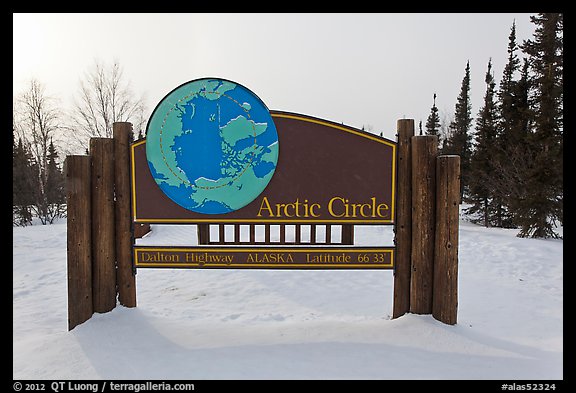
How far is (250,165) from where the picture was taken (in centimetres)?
390

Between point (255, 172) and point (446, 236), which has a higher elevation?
point (255, 172)

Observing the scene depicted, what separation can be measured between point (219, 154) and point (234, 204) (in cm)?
63

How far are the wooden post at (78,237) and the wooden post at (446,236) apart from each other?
4.08 m

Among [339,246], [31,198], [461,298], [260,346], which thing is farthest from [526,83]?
[31,198]

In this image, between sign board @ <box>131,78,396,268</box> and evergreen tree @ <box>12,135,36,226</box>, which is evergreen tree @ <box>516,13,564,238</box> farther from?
evergreen tree @ <box>12,135,36,226</box>

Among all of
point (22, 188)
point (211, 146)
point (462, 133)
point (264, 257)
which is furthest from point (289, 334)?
point (462, 133)

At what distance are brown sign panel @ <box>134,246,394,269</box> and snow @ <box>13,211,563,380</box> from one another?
68 cm

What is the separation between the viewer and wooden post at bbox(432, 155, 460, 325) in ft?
11.8

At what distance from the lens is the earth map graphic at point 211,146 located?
3.85 m

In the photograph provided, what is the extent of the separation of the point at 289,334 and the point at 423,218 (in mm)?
2025

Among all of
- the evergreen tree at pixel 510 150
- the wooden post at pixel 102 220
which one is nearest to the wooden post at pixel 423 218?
the wooden post at pixel 102 220

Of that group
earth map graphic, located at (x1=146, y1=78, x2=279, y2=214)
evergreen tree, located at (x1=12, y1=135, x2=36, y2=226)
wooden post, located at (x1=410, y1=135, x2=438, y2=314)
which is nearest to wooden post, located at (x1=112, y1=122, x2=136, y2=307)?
earth map graphic, located at (x1=146, y1=78, x2=279, y2=214)

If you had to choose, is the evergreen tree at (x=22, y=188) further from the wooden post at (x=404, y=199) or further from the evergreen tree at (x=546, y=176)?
the evergreen tree at (x=546, y=176)

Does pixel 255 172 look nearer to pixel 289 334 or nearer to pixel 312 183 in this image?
pixel 312 183
